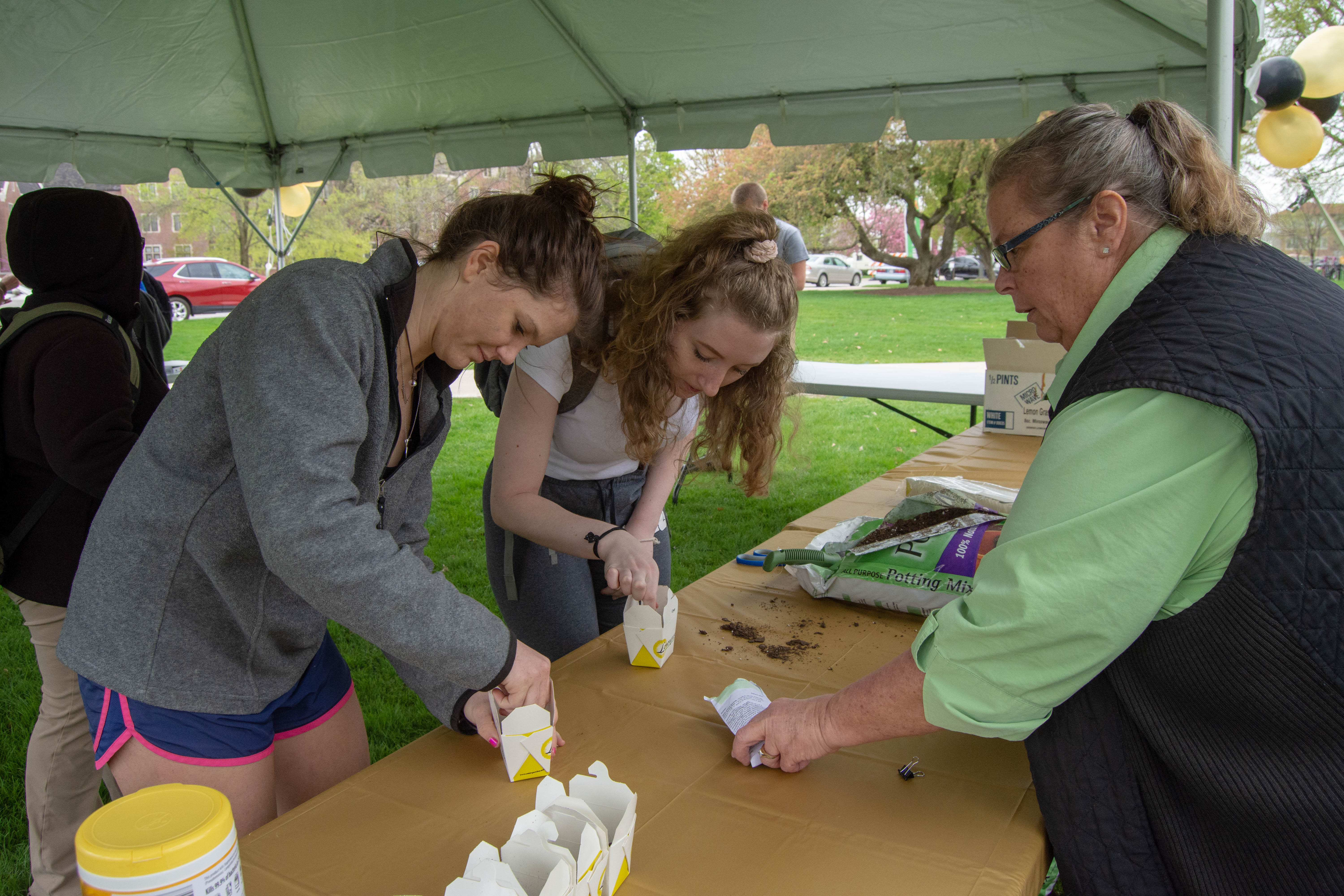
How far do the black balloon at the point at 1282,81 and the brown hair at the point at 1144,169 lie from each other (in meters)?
5.50

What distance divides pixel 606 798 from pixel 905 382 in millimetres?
4021

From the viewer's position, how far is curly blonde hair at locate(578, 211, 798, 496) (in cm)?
173

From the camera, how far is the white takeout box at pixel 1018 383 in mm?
3428

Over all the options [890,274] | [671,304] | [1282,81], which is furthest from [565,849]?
[890,274]

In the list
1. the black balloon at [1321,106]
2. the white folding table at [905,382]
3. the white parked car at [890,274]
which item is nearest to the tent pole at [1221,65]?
the white folding table at [905,382]

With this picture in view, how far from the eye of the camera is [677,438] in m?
2.03

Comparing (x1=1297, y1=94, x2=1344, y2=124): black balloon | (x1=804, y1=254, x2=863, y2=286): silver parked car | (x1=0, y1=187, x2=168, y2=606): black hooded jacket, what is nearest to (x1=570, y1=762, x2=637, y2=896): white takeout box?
(x1=0, y1=187, x2=168, y2=606): black hooded jacket

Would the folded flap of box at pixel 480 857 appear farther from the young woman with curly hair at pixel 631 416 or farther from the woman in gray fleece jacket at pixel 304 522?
the young woman with curly hair at pixel 631 416

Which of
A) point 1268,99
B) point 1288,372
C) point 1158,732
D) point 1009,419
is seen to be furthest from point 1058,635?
point 1268,99

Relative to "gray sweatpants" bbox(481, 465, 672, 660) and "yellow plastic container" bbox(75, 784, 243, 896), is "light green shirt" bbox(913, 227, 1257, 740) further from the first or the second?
"gray sweatpants" bbox(481, 465, 672, 660)

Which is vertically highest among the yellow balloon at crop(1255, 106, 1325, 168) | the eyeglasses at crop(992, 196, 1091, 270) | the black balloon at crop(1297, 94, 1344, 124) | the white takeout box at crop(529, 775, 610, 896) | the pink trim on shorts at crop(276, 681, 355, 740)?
the black balloon at crop(1297, 94, 1344, 124)

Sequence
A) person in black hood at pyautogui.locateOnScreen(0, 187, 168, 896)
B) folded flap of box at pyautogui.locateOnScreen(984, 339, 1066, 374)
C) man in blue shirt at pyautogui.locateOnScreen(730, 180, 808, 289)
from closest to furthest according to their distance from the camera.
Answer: person in black hood at pyautogui.locateOnScreen(0, 187, 168, 896)
folded flap of box at pyautogui.locateOnScreen(984, 339, 1066, 374)
man in blue shirt at pyautogui.locateOnScreen(730, 180, 808, 289)

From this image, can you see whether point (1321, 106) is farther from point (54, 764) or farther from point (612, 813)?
point (54, 764)

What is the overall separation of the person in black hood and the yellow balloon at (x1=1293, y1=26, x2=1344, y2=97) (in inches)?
259
